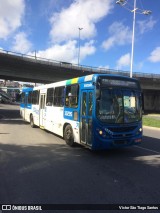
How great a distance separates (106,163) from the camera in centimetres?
821

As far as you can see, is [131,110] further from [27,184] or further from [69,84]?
[27,184]

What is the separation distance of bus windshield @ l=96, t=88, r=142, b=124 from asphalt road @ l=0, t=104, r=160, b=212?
4.49 feet

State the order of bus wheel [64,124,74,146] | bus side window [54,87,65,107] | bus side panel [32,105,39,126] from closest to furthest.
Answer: bus wheel [64,124,74,146], bus side window [54,87,65,107], bus side panel [32,105,39,126]

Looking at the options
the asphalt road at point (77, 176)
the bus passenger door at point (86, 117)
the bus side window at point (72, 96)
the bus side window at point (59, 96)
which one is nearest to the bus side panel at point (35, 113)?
the bus side window at point (59, 96)

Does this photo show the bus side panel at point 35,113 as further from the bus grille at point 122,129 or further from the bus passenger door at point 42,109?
the bus grille at point 122,129

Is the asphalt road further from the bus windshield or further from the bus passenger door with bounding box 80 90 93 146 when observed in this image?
the bus windshield

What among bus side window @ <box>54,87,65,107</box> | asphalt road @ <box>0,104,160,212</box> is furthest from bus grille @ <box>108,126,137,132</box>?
bus side window @ <box>54,87,65,107</box>

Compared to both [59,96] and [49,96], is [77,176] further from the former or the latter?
[49,96]

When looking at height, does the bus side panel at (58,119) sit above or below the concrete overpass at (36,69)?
below

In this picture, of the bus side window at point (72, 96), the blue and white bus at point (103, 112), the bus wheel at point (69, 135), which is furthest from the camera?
the bus wheel at point (69, 135)

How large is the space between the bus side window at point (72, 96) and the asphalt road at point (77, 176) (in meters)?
1.83

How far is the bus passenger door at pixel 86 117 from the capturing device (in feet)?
29.9

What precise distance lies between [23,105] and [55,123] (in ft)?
29.7

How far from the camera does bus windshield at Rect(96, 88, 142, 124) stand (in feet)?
29.3
